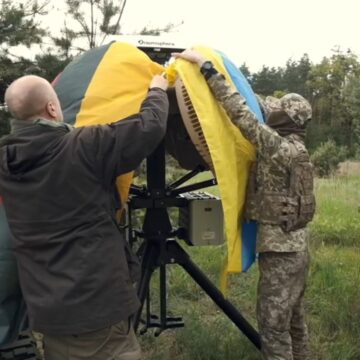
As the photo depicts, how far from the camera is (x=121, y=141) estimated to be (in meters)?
2.49

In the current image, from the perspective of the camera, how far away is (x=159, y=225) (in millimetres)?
3730

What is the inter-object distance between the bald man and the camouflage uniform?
94 cm

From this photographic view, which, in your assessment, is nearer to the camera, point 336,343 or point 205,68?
point 205,68

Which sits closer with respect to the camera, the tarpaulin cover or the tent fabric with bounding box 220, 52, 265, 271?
the tarpaulin cover

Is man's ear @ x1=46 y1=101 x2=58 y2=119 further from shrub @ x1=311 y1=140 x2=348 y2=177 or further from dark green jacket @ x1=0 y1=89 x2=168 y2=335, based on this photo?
shrub @ x1=311 y1=140 x2=348 y2=177

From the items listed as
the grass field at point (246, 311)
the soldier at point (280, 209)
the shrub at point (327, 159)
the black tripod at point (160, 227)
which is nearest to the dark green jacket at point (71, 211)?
the soldier at point (280, 209)

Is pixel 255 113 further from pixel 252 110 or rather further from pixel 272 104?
pixel 272 104

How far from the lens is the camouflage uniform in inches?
132

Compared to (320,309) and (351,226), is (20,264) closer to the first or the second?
(320,309)

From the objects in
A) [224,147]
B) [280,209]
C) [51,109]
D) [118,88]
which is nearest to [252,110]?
[224,147]

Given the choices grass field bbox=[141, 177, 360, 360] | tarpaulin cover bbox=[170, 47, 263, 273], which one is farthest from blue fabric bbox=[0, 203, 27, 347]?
grass field bbox=[141, 177, 360, 360]

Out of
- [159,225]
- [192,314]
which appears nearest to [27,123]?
[159,225]

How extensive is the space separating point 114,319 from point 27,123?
2.93 feet

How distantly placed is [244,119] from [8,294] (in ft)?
4.76
